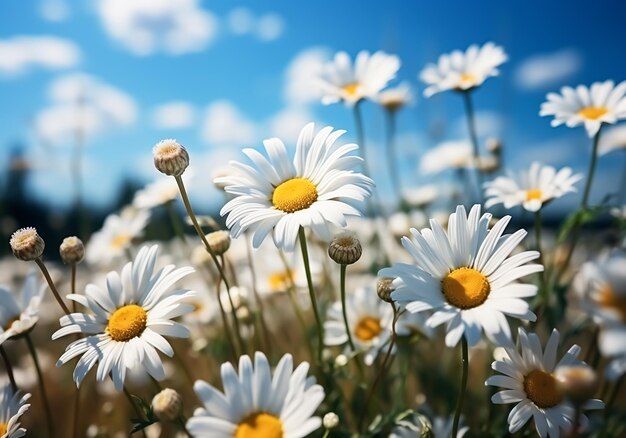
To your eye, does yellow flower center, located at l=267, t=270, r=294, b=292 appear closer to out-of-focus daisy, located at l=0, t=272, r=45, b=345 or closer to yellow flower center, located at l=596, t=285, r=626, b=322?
out-of-focus daisy, located at l=0, t=272, r=45, b=345

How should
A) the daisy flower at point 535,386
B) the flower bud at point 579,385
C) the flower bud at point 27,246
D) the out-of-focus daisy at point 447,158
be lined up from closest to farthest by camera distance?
the flower bud at point 579,385, the daisy flower at point 535,386, the flower bud at point 27,246, the out-of-focus daisy at point 447,158

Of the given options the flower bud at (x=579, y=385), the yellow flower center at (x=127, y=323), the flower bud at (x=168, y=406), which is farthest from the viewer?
the yellow flower center at (x=127, y=323)

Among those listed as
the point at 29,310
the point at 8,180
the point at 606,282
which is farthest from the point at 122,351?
the point at 8,180

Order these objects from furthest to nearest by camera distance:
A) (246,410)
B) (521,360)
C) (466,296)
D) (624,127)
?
(624,127), (521,360), (466,296), (246,410)

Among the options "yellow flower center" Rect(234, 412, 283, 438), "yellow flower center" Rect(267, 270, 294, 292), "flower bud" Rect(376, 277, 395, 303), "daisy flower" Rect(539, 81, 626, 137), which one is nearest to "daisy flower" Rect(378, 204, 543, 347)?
"flower bud" Rect(376, 277, 395, 303)

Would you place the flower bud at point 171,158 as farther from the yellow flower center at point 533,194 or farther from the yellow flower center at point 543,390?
the yellow flower center at point 533,194

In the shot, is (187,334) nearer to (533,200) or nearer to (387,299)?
(387,299)

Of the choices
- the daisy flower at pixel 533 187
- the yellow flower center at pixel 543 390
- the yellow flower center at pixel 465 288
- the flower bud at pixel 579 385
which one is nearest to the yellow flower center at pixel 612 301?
the flower bud at pixel 579 385
